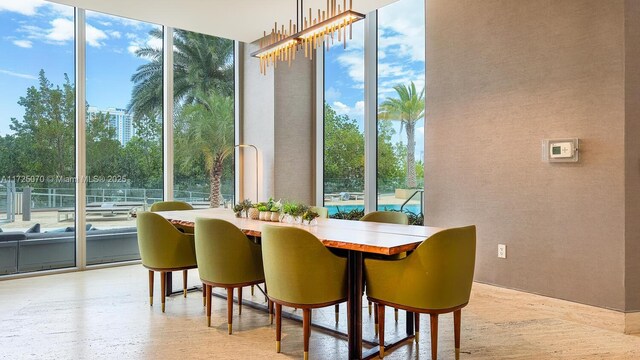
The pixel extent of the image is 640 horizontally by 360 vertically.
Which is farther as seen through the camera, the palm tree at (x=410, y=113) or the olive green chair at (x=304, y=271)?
the palm tree at (x=410, y=113)

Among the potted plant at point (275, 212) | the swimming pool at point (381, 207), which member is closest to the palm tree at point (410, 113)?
the swimming pool at point (381, 207)

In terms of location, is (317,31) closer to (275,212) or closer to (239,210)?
(275,212)

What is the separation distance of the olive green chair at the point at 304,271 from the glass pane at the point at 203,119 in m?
3.76

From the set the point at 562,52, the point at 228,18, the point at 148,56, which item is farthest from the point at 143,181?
the point at 562,52

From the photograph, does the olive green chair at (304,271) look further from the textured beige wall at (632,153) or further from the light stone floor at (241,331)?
the textured beige wall at (632,153)

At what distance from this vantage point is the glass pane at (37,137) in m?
5.06

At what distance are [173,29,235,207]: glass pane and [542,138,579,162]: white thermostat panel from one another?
4410mm

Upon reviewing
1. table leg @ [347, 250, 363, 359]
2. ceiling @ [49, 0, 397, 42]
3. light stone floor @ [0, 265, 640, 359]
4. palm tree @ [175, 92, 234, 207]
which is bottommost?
light stone floor @ [0, 265, 640, 359]

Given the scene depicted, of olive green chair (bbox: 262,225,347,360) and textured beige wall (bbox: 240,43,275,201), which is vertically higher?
textured beige wall (bbox: 240,43,275,201)

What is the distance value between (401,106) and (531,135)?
189cm

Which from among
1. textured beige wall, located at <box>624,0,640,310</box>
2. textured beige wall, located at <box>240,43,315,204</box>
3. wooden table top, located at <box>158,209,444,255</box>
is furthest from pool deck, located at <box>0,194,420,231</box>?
textured beige wall, located at <box>624,0,640,310</box>

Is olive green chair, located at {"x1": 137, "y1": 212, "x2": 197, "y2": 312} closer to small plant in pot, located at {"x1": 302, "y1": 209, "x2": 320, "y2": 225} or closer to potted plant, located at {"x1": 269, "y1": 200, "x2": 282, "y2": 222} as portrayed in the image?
potted plant, located at {"x1": 269, "y1": 200, "x2": 282, "y2": 222}

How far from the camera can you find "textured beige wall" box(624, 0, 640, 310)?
3.34 metres

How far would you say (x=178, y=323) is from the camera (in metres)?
3.59
